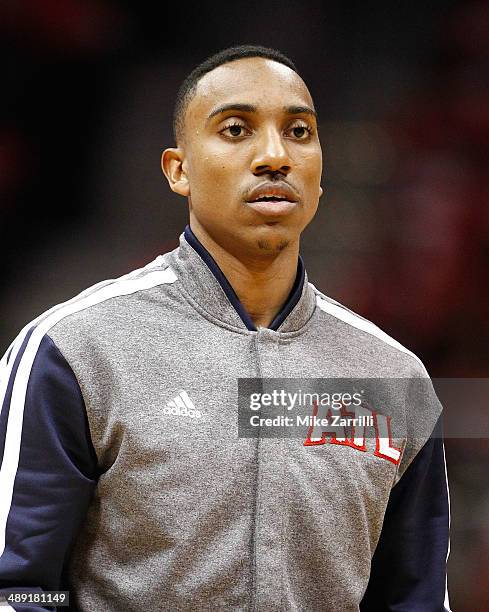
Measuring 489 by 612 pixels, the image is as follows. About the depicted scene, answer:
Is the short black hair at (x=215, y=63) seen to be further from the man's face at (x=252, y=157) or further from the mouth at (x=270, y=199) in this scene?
the mouth at (x=270, y=199)

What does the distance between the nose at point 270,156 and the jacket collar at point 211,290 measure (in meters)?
0.13

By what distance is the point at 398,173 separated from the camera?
2.75 m

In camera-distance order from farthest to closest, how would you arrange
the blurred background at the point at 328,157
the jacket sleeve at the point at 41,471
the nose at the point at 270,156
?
the blurred background at the point at 328,157, the nose at the point at 270,156, the jacket sleeve at the point at 41,471

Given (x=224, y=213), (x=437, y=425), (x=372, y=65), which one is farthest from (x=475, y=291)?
(x=224, y=213)

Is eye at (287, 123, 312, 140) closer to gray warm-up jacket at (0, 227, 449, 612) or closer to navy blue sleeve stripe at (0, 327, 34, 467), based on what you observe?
gray warm-up jacket at (0, 227, 449, 612)

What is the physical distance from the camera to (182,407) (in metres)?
1.16

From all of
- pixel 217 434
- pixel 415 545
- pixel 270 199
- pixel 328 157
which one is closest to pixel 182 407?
pixel 217 434

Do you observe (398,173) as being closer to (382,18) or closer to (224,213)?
(382,18)

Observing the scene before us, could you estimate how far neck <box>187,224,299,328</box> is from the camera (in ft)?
4.22

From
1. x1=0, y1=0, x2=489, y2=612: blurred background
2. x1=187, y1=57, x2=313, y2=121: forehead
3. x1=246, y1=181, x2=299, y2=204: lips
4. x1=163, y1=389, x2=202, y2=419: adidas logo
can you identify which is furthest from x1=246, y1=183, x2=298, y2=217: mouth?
x1=0, y1=0, x2=489, y2=612: blurred background

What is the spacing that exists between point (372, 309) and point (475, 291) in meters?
0.28

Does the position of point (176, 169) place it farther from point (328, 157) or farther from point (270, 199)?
A: point (328, 157)

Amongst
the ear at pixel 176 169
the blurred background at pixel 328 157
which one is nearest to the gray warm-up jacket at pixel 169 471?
the ear at pixel 176 169

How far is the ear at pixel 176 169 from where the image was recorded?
1.32 metres
